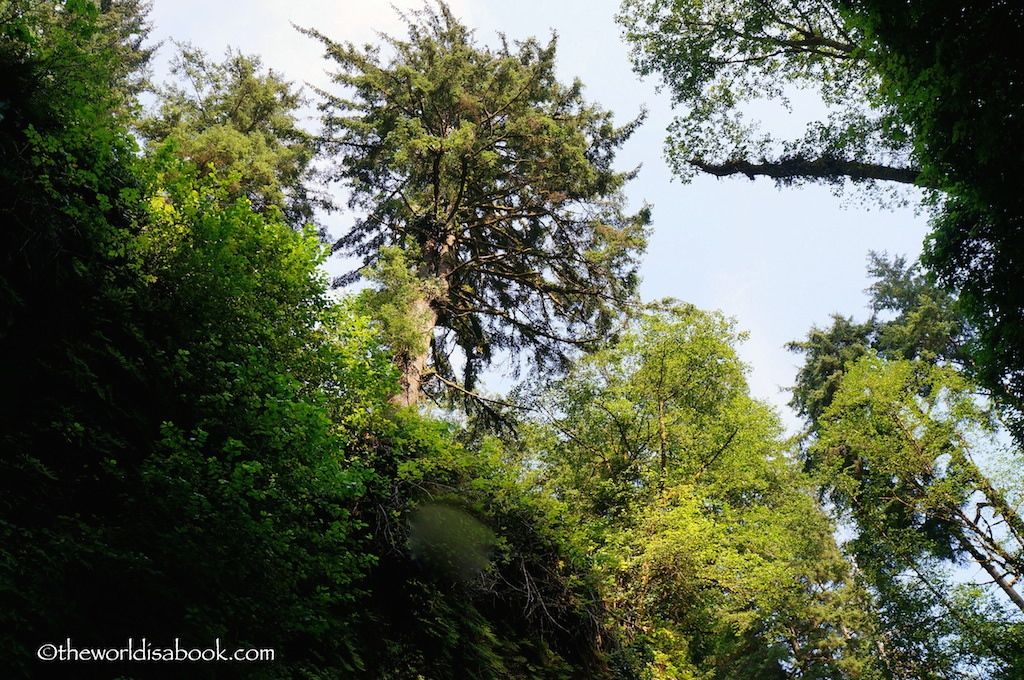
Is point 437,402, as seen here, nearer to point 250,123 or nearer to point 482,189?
point 482,189

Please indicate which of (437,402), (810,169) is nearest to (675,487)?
(437,402)

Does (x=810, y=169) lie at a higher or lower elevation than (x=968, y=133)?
higher

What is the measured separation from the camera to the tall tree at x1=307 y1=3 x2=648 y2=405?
12.5 meters

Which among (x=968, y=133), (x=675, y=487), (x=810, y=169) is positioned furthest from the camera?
(x=675, y=487)

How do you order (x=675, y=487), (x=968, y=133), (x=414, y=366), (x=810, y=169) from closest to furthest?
(x=968, y=133), (x=414, y=366), (x=810, y=169), (x=675, y=487)

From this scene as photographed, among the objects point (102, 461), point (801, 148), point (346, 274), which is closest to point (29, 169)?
point (102, 461)

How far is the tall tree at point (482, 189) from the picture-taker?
12.5 m

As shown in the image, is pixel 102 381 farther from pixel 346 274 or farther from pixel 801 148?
pixel 801 148

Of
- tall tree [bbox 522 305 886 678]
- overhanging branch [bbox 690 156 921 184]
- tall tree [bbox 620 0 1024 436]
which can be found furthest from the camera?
tall tree [bbox 522 305 886 678]

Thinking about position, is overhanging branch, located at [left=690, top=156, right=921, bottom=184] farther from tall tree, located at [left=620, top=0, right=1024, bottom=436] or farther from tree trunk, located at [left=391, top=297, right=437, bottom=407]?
tree trunk, located at [left=391, top=297, right=437, bottom=407]

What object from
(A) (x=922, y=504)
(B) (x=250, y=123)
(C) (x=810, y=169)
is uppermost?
(B) (x=250, y=123)

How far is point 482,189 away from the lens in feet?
45.6

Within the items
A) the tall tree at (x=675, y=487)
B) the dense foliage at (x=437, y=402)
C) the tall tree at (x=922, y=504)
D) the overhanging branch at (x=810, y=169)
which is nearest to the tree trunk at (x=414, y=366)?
the dense foliage at (x=437, y=402)

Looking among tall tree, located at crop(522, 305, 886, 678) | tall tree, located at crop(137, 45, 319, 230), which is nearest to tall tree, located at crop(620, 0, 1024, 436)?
tall tree, located at crop(522, 305, 886, 678)
